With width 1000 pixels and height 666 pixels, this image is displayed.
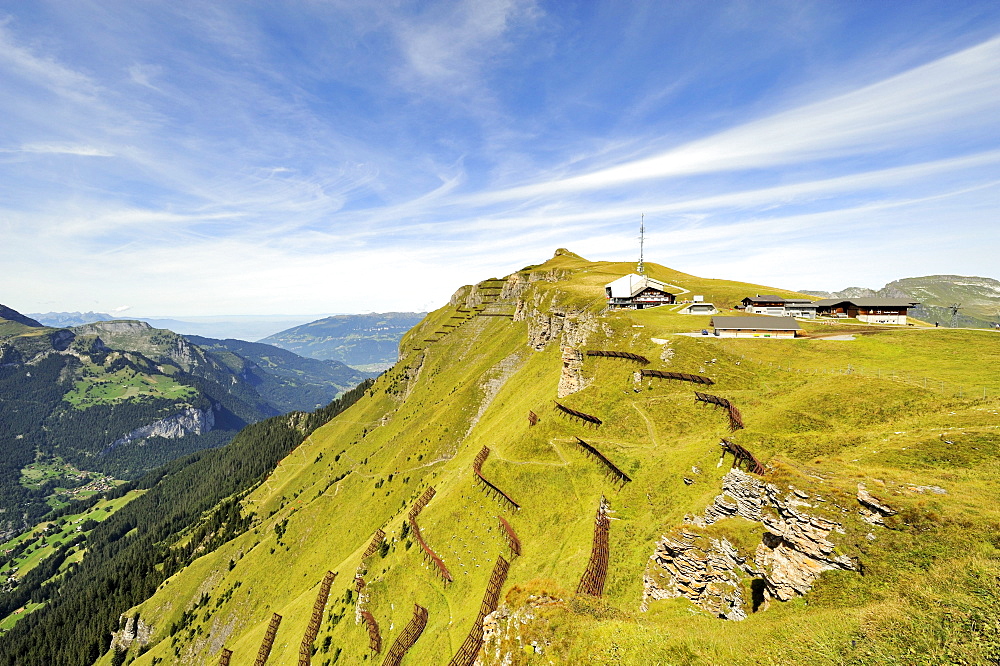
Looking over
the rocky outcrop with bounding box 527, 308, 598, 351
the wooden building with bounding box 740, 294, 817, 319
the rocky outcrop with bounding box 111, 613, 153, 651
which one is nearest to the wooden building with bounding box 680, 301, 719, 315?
the wooden building with bounding box 740, 294, 817, 319

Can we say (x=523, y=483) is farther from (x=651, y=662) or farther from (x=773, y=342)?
(x=773, y=342)

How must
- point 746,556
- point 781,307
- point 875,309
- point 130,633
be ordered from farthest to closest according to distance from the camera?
point 130,633
point 781,307
point 875,309
point 746,556

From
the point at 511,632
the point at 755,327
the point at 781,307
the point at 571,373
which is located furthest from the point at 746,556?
the point at 781,307

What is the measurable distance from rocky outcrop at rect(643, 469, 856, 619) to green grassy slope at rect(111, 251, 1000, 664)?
80cm

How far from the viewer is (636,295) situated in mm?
124312

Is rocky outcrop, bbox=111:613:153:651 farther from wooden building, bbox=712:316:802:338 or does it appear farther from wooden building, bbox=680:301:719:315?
wooden building, bbox=680:301:719:315

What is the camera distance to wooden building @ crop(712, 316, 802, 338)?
241 feet

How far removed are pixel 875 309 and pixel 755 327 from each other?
1595 inches

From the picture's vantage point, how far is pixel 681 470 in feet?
145

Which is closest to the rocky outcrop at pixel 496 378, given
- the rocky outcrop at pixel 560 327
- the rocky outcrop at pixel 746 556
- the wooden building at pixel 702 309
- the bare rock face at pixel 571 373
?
the rocky outcrop at pixel 560 327

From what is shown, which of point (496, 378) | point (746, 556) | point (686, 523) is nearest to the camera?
point (746, 556)

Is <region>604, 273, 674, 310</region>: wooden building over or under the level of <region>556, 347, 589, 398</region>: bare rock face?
over

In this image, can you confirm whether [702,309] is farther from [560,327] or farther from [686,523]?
[686,523]

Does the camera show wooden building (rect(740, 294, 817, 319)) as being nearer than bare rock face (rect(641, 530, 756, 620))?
No
